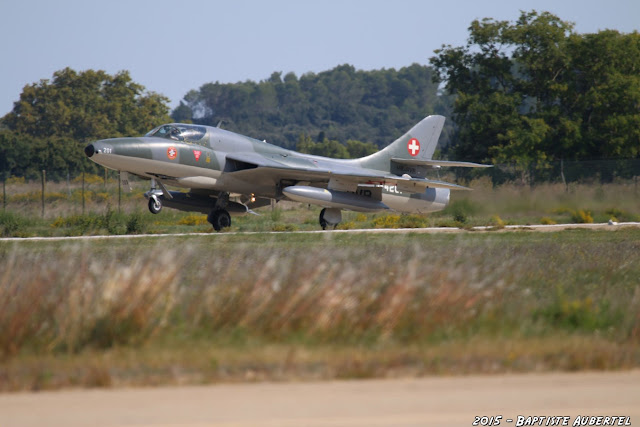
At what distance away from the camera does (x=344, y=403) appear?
5.73 meters

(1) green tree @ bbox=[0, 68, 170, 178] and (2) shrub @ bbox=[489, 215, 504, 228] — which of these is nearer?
(2) shrub @ bbox=[489, 215, 504, 228]

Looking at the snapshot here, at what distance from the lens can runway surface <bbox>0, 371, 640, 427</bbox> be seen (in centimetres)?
528

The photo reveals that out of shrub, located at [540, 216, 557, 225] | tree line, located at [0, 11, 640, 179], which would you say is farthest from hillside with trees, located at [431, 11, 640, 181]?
shrub, located at [540, 216, 557, 225]

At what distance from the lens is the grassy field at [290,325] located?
6793 millimetres

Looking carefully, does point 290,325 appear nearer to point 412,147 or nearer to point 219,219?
point 219,219

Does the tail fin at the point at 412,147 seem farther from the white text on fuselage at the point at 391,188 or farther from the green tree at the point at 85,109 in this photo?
the green tree at the point at 85,109

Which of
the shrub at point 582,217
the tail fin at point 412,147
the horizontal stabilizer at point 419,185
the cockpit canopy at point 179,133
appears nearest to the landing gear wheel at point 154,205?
the cockpit canopy at point 179,133

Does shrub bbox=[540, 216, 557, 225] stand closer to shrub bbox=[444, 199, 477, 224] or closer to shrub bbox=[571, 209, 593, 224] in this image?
shrub bbox=[571, 209, 593, 224]

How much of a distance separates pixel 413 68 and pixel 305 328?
159077 mm

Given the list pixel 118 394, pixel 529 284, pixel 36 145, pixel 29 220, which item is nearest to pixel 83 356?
pixel 118 394

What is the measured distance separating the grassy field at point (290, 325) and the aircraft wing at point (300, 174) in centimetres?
1512

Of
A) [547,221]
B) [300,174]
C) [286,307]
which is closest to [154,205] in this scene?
[300,174]

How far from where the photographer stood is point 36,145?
195ft

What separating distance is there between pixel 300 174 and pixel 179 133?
3809 mm
